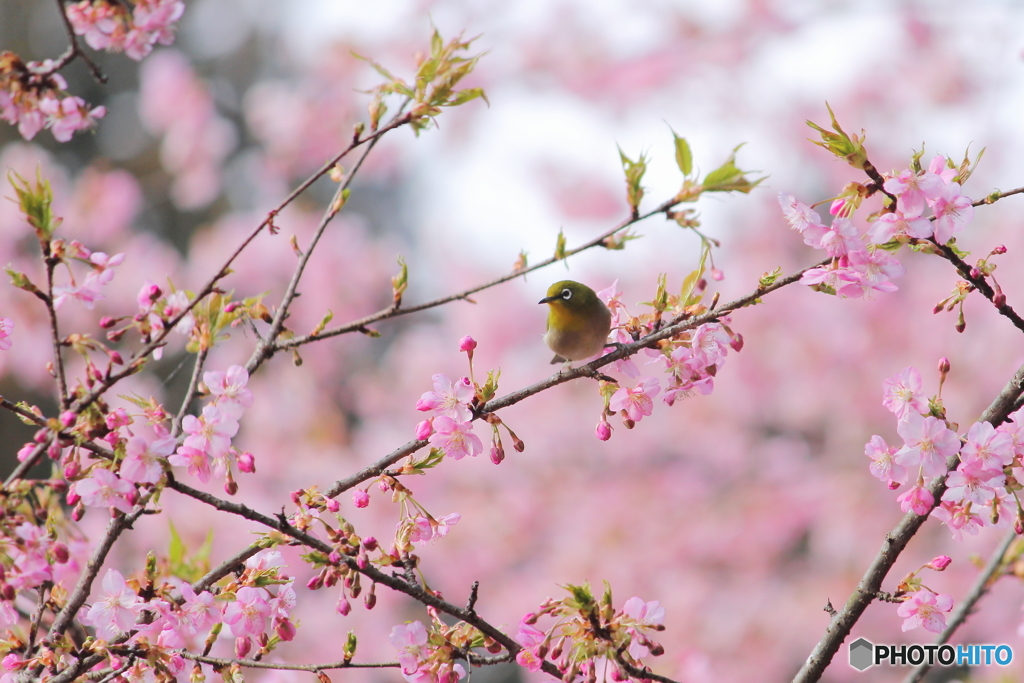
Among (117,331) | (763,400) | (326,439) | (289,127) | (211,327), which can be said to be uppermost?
(289,127)

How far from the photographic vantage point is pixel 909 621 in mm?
1954

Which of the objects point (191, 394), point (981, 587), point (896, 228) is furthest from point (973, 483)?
point (191, 394)

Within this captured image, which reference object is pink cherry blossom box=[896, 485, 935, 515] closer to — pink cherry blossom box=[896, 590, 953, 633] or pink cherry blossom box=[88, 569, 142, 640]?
pink cherry blossom box=[896, 590, 953, 633]

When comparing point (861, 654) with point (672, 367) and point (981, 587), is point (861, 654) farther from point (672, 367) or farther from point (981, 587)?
point (672, 367)

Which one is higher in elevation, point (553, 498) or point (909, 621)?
point (553, 498)

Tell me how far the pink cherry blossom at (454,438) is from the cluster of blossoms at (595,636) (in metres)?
0.39

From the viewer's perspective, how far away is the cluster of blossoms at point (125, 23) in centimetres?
196

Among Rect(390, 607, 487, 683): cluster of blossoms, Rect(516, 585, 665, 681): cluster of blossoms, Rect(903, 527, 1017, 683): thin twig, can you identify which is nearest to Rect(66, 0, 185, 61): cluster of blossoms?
Rect(390, 607, 487, 683): cluster of blossoms

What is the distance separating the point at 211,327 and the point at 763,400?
25.9 ft

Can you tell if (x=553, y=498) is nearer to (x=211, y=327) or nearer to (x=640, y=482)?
(x=640, y=482)

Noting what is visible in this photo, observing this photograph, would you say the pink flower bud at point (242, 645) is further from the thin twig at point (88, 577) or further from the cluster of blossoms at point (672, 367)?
the cluster of blossoms at point (672, 367)

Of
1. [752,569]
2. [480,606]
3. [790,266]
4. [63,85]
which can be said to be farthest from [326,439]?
[63,85]

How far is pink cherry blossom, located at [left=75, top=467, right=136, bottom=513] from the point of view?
5.02 ft

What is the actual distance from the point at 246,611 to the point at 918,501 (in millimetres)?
1514
